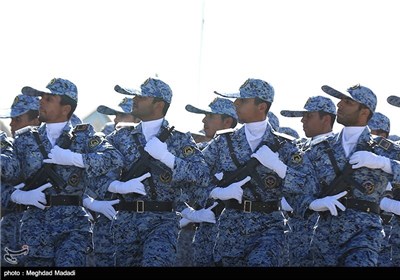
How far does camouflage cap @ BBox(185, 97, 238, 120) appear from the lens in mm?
14914

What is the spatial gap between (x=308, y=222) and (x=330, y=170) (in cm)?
161

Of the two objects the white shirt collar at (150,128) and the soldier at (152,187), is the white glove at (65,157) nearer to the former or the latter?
the soldier at (152,187)

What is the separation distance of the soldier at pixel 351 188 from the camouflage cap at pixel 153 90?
69.8 inches

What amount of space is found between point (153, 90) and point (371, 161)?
2559mm

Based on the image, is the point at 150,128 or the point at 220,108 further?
the point at 220,108

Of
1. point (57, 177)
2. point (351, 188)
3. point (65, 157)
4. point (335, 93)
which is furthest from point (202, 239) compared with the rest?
point (335, 93)

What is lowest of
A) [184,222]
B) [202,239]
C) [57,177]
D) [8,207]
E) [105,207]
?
[184,222]

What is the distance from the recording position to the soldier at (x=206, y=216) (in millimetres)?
12930

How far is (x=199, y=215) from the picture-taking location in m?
13.0

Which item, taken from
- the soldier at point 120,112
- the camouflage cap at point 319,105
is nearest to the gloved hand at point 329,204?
the camouflage cap at point 319,105

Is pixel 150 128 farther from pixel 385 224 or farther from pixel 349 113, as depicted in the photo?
pixel 385 224

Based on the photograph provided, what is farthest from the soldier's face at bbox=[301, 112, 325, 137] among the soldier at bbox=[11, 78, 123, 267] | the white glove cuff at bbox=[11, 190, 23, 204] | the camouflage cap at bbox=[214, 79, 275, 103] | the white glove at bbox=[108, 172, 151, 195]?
the white glove cuff at bbox=[11, 190, 23, 204]

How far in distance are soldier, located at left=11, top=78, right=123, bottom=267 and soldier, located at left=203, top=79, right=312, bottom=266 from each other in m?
1.20

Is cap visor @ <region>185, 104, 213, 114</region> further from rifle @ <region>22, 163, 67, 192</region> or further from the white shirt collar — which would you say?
rifle @ <region>22, 163, 67, 192</region>
